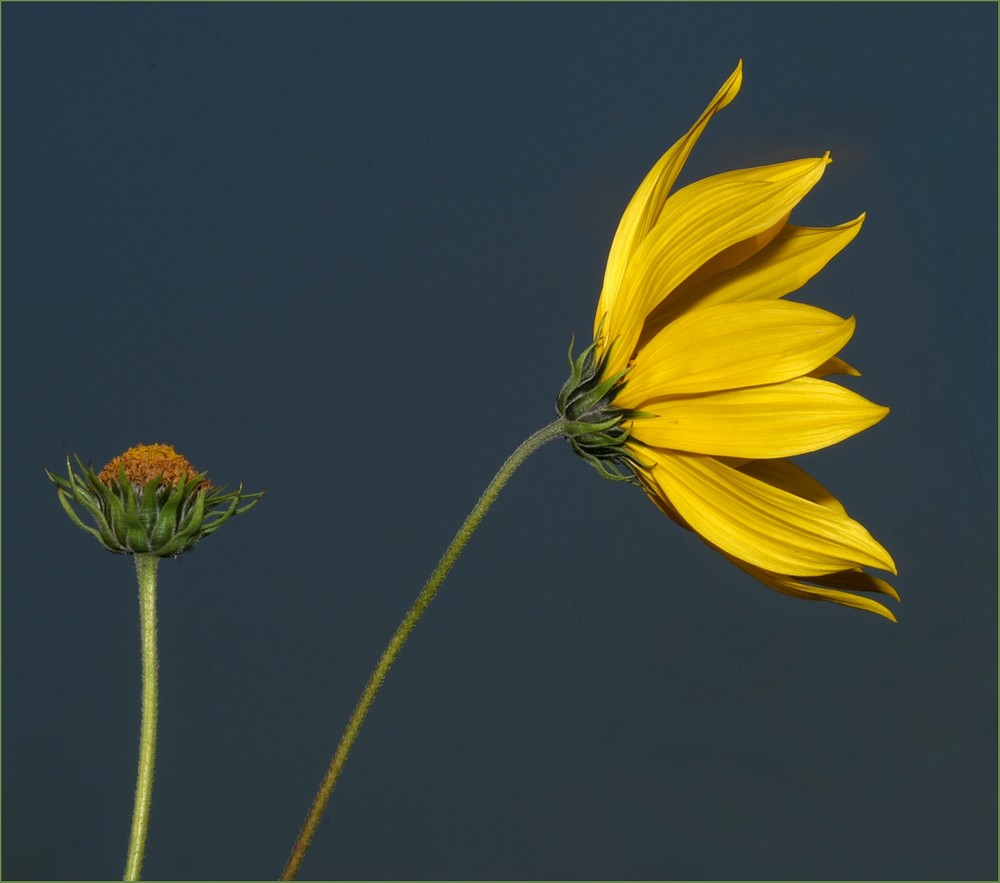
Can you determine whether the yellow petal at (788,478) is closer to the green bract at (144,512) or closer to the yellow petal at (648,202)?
the yellow petal at (648,202)

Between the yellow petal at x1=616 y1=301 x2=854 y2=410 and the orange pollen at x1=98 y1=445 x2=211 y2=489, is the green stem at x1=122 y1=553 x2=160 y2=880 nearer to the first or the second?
the orange pollen at x1=98 y1=445 x2=211 y2=489

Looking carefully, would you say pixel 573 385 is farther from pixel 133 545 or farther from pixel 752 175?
pixel 133 545

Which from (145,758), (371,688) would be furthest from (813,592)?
(145,758)

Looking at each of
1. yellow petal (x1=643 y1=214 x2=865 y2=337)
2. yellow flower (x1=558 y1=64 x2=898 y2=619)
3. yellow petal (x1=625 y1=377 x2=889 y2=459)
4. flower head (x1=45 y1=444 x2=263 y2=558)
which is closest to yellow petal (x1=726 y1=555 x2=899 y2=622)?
yellow flower (x1=558 y1=64 x2=898 y2=619)

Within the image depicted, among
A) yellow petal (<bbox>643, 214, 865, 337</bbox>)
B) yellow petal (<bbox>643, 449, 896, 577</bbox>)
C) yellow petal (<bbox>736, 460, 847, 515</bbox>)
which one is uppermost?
yellow petal (<bbox>643, 214, 865, 337</bbox>)

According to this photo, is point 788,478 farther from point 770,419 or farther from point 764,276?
point 764,276

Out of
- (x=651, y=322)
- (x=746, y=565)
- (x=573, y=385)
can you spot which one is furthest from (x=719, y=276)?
(x=746, y=565)
